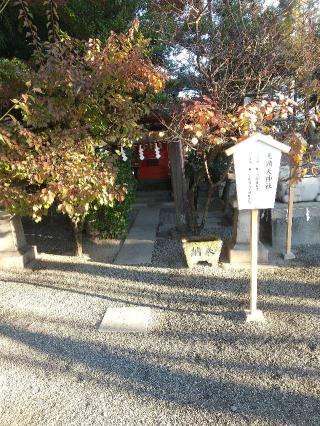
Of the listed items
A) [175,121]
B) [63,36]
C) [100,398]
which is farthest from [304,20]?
[100,398]

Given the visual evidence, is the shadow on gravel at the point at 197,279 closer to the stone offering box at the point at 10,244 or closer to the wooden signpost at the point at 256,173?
the stone offering box at the point at 10,244

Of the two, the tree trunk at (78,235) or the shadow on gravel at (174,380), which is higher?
the tree trunk at (78,235)

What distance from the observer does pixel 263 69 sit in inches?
187

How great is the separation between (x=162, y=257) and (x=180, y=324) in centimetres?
200

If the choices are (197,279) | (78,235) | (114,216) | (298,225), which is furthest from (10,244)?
(298,225)

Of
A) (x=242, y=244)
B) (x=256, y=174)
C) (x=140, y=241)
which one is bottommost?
(x=140, y=241)

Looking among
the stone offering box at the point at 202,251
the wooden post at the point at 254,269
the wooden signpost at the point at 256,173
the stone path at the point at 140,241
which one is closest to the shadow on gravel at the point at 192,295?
the wooden post at the point at 254,269

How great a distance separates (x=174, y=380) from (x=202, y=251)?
7.24ft

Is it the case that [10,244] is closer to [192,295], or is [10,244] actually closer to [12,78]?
[12,78]

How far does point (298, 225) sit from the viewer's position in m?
5.47

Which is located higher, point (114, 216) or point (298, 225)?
point (114, 216)

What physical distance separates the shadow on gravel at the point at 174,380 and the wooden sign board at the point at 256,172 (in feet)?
4.52

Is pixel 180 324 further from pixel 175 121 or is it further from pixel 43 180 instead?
pixel 175 121

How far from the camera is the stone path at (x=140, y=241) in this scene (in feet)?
17.6
